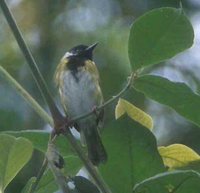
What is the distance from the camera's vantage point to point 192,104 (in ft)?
3.26

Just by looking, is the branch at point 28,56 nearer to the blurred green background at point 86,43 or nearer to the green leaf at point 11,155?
the green leaf at point 11,155

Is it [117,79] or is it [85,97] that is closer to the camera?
[85,97]

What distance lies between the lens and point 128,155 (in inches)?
40.8

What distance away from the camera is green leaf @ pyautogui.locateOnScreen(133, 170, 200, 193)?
2.95 feet

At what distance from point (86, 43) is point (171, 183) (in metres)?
3.83

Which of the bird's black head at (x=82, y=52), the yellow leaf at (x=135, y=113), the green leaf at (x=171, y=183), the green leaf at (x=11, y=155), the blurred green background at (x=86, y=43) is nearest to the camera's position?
the green leaf at (x=171, y=183)

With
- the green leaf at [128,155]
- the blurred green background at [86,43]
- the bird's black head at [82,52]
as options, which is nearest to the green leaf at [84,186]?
the green leaf at [128,155]

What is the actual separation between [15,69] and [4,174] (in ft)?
11.6

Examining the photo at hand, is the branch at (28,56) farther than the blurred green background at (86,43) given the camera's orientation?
No

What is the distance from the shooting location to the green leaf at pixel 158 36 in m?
1.02

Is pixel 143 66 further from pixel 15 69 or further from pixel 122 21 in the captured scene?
pixel 122 21

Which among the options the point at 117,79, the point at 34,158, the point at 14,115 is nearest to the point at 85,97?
the point at 34,158

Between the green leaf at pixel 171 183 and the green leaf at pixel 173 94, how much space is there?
106 mm

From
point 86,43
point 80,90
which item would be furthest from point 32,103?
point 86,43
